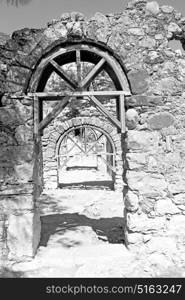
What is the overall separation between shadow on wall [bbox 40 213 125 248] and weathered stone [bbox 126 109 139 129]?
1912 millimetres

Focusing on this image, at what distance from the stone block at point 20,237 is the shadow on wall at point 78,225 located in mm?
640

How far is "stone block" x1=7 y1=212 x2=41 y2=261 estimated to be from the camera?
375 cm

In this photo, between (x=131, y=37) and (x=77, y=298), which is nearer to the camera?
(x=77, y=298)

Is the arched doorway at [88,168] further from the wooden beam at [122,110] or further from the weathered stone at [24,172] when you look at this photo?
the weathered stone at [24,172]

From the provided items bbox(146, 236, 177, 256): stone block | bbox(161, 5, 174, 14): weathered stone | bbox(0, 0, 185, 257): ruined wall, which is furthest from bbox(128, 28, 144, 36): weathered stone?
bbox(146, 236, 177, 256): stone block

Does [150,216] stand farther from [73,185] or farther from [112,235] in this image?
[73,185]

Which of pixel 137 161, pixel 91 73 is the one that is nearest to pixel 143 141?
pixel 137 161

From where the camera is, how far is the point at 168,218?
3.76m

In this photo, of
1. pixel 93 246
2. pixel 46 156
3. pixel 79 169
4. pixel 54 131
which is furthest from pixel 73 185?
pixel 93 246

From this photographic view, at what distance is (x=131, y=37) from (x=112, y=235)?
3.25 m

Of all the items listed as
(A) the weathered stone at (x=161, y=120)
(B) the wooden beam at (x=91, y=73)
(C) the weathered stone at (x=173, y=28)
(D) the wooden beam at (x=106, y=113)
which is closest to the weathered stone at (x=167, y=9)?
(C) the weathered stone at (x=173, y=28)

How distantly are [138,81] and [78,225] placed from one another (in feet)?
10.3

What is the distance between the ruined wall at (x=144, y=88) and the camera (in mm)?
3762

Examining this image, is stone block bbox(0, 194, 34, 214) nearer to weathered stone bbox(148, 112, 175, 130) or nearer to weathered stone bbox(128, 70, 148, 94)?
weathered stone bbox(148, 112, 175, 130)
